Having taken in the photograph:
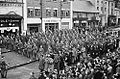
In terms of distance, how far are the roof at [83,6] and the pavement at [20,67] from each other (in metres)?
26.0

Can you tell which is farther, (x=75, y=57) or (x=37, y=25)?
(x=37, y=25)

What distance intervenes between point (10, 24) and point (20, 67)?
41.2ft

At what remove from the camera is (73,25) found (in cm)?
4503

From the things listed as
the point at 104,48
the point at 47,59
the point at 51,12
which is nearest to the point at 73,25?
the point at 51,12

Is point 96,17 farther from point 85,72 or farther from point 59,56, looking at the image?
point 85,72

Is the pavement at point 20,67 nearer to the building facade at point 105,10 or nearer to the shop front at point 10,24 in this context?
the shop front at point 10,24

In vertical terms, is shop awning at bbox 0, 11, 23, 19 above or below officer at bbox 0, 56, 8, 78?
above

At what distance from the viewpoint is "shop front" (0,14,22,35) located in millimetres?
30578

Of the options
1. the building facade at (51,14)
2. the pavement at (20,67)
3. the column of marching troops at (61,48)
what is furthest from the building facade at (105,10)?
the pavement at (20,67)

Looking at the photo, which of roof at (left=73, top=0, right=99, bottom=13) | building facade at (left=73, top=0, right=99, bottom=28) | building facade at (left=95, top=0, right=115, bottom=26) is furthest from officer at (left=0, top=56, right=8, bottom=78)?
building facade at (left=95, top=0, right=115, bottom=26)

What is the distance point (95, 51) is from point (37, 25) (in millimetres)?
16233

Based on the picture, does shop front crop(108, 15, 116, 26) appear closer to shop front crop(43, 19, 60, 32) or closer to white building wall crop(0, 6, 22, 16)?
shop front crop(43, 19, 60, 32)

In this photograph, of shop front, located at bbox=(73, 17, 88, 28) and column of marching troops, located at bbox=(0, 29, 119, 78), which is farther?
shop front, located at bbox=(73, 17, 88, 28)

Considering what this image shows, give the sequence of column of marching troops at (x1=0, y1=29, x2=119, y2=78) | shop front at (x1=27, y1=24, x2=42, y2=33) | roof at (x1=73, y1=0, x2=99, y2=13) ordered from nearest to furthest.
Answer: column of marching troops at (x1=0, y1=29, x2=119, y2=78) < shop front at (x1=27, y1=24, x2=42, y2=33) < roof at (x1=73, y1=0, x2=99, y2=13)
